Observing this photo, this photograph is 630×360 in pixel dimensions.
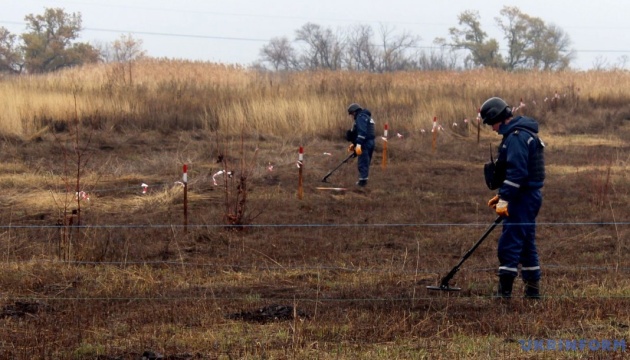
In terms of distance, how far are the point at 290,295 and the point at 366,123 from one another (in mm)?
8213

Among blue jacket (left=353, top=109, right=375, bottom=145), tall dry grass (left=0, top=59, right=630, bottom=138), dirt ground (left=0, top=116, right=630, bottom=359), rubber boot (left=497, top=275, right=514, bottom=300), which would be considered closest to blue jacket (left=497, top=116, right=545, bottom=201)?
rubber boot (left=497, top=275, right=514, bottom=300)

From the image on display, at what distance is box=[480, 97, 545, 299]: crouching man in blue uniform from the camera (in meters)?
Answer: 7.27

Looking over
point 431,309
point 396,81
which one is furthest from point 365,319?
point 396,81

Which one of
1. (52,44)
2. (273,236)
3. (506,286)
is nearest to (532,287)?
(506,286)

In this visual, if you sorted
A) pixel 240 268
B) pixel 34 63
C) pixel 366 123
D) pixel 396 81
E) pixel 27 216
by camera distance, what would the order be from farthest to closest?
pixel 34 63, pixel 396 81, pixel 366 123, pixel 27 216, pixel 240 268

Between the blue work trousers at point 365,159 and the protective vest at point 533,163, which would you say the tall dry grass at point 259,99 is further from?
the protective vest at point 533,163

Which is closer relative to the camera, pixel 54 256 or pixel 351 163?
pixel 54 256

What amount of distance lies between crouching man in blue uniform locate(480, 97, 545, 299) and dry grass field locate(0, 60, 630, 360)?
0.96 feet

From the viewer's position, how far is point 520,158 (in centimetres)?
725

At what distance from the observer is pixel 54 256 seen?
938cm

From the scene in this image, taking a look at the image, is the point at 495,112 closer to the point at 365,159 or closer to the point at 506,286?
the point at 506,286

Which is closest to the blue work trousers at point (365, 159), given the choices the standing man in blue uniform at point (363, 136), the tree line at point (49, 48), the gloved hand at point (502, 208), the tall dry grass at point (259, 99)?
the standing man in blue uniform at point (363, 136)

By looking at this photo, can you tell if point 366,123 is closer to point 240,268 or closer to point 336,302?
point 240,268

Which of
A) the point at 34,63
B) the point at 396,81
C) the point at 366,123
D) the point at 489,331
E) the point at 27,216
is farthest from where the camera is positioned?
the point at 34,63
